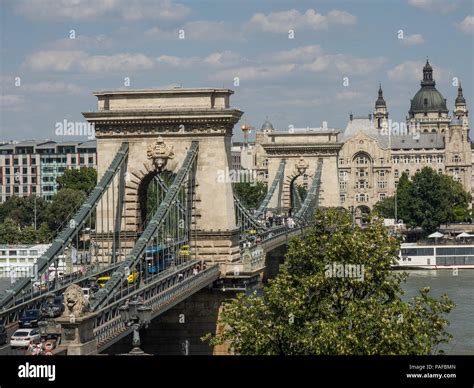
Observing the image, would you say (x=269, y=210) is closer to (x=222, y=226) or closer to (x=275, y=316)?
(x=222, y=226)

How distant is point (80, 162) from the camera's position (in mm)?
132000

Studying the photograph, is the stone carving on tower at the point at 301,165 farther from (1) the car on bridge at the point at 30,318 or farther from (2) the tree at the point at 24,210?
(1) the car on bridge at the point at 30,318

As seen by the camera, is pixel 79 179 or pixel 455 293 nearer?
pixel 455 293

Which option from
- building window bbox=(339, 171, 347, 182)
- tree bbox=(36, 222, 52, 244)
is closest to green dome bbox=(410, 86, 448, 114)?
building window bbox=(339, 171, 347, 182)

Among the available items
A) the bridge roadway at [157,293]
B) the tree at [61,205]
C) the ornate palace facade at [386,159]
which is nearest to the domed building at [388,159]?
the ornate palace facade at [386,159]

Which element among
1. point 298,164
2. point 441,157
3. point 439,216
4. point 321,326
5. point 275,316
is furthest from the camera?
point 441,157

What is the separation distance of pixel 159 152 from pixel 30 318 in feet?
30.9

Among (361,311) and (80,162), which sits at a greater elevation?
(80,162)

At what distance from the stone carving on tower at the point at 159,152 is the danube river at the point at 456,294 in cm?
1481

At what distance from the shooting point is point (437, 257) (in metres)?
95.2

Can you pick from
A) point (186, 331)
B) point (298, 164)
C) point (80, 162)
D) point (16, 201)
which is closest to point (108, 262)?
point (186, 331)

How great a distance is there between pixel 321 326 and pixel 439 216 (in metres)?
95.0

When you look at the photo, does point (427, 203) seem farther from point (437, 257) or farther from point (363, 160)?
point (363, 160)
